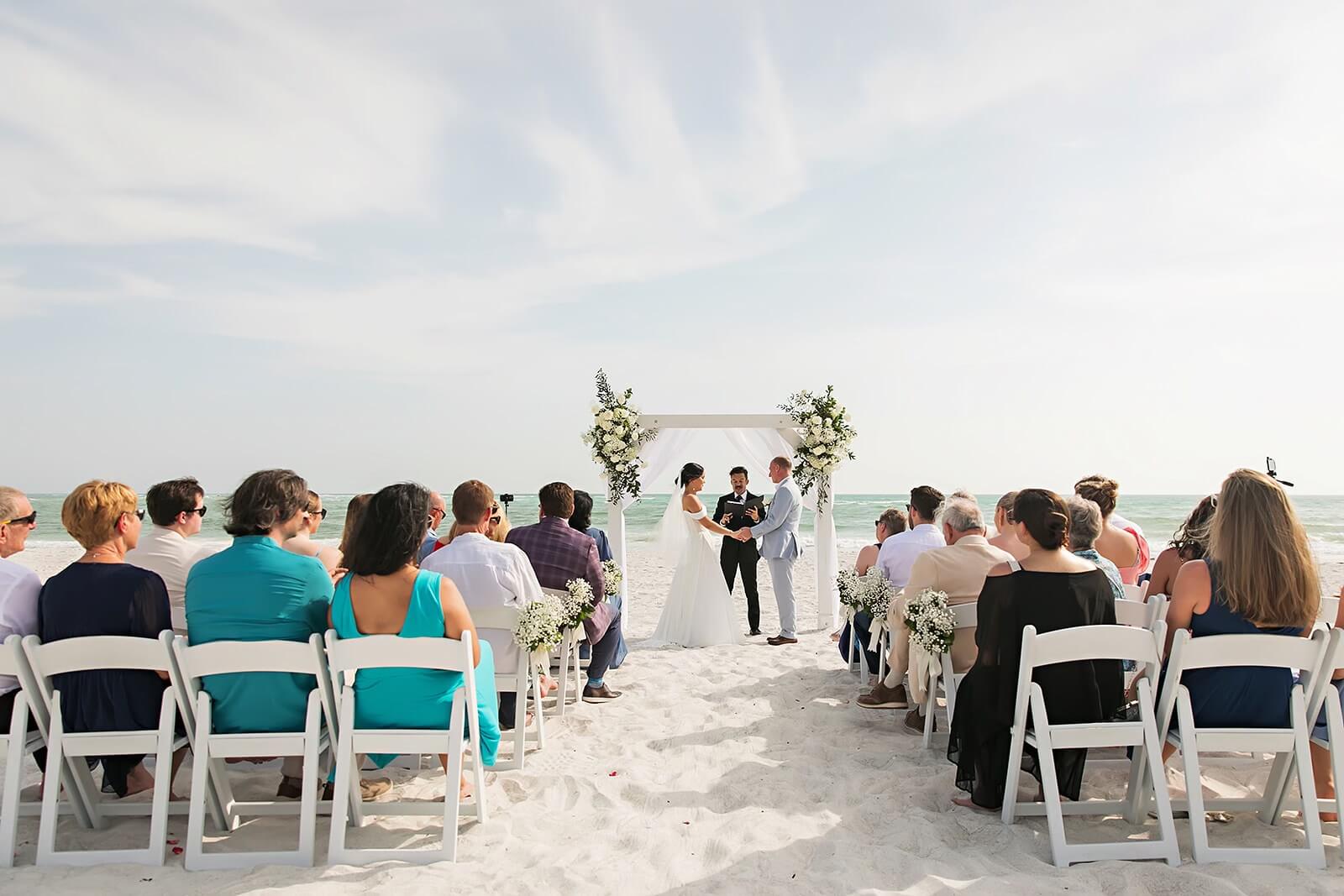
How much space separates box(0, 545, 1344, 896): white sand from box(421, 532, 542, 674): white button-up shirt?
0.66 metres

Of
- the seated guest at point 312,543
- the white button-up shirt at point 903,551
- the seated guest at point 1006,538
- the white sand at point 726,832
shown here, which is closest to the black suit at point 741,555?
the white button-up shirt at point 903,551

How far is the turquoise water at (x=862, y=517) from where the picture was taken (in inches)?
1180

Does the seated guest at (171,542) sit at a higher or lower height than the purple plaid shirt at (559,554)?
higher

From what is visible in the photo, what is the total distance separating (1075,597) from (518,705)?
2865 millimetres

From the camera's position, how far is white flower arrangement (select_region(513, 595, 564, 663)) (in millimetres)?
4266

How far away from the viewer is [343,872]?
299 centimetres

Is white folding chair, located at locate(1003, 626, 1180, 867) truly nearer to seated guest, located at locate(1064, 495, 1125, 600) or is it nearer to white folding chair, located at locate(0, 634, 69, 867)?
seated guest, located at locate(1064, 495, 1125, 600)

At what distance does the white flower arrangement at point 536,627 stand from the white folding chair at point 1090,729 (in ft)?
7.72

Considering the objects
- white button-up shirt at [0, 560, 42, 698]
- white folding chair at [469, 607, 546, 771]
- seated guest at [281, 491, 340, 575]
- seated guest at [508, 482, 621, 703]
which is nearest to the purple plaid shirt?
seated guest at [508, 482, 621, 703]

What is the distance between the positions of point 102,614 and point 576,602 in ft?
8.45

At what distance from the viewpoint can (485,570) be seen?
15.1ft

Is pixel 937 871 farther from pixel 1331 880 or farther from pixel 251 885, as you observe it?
pixel 251 885

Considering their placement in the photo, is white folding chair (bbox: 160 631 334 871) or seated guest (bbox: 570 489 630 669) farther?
seated guest (bbox: 570 489 630 669)

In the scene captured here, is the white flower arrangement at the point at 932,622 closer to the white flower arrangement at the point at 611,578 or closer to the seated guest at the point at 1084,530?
the seated guest at the point at 1084,530
